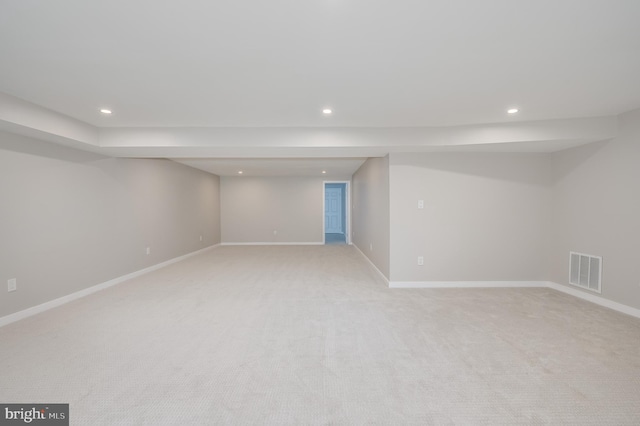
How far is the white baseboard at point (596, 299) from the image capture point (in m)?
3.09

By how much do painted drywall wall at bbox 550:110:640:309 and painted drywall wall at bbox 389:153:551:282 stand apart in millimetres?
248

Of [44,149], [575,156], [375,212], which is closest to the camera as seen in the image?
[44,149]

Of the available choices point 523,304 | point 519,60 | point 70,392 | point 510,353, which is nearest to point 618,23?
point 519,60

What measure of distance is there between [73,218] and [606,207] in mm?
6744

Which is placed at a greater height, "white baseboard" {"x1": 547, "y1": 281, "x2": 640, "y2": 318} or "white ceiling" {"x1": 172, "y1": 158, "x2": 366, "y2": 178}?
"white ceiling" {"x1": 172, "y1": 158, "x2": 366, "y2": 178}

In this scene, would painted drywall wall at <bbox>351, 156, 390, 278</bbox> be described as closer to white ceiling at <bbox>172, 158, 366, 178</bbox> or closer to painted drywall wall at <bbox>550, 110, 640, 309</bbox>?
white ceiling at <bbox>172, 158, 366, 178</bbox>

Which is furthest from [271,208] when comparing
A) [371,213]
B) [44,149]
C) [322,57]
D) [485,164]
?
[322,57]

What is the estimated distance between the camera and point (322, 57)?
1973mm

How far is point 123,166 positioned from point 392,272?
15.2ft

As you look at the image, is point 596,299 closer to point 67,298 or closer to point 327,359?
point 327,359

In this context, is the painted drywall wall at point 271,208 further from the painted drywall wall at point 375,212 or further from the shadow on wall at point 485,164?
the shadow on wall at point 485,164

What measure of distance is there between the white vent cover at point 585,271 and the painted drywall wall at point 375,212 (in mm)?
2487

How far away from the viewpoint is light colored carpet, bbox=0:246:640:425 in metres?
1.65

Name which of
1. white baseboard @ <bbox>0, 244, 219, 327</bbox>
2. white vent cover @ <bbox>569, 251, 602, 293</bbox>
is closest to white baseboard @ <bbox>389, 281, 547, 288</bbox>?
white vent cover @ <bbox>569, 251, 602, 293</bbox>
